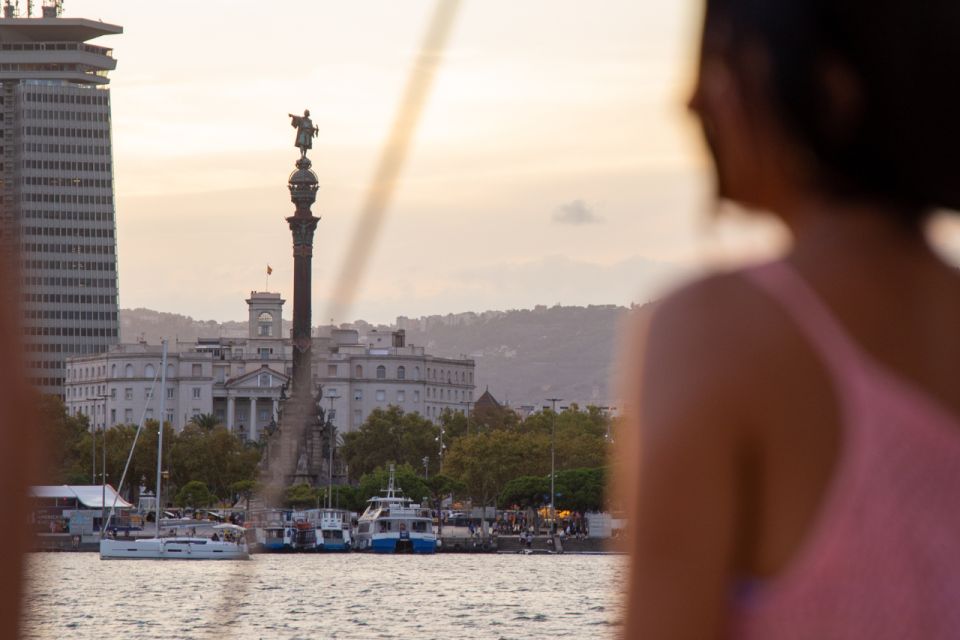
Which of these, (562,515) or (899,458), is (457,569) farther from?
(899,458)

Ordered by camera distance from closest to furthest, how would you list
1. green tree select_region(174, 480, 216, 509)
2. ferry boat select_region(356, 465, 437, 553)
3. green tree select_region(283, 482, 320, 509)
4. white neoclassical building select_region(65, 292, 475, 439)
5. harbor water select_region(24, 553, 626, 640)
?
harbor water select_region(24, 553, 626, 640) < ferry boat select_region(356, 465, 437, 553) < green tree select_region(283, 482, 320, 509) < green tree select_region(174, 480, 216, 509) < white neoclassical building select_region(65, 292, 475, 439)

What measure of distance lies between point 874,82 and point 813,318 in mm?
162

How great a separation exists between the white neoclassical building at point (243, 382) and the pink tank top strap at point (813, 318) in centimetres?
12660

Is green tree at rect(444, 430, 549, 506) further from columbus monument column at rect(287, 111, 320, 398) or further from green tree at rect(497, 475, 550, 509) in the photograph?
columbus monument column at rect(287, 111, 320, 398)

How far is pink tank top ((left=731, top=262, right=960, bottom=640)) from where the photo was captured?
1.10m

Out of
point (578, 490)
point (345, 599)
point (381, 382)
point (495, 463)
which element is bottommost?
point (345, 599)

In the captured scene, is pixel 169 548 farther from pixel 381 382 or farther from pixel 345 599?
pixel 381 382

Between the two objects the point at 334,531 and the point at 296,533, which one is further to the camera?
the point at 334,531

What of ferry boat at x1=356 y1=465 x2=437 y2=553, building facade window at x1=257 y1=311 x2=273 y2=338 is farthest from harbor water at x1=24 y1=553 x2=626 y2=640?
building facade window at x1=257 y1=311 x2=273 y2=338

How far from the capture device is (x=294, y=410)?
389 cm

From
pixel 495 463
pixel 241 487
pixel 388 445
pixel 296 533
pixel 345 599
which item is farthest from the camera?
pixel 388 445

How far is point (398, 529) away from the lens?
77938mm

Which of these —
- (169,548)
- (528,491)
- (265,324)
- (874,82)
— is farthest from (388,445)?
(874,82)

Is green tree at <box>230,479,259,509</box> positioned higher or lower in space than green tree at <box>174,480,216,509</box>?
higher
